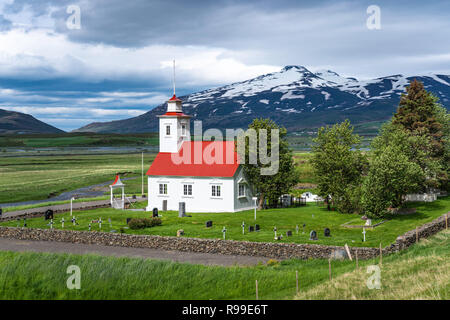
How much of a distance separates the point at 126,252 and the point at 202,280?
13.1 meters

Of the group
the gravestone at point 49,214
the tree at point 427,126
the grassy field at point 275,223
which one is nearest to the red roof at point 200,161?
the grassy field at point 275,223

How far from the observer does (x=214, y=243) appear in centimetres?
3659

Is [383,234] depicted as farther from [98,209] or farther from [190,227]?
[98,209]

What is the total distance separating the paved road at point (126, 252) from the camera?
33688 mm

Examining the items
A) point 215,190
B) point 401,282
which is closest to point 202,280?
point 401,282

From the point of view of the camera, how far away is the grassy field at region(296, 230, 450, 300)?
20641mm

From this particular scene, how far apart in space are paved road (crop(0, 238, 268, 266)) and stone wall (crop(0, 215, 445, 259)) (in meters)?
0.66

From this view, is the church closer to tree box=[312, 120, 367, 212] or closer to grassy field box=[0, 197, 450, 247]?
grassy field box=[0, 197, 450, 247]

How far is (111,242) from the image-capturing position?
133 feet

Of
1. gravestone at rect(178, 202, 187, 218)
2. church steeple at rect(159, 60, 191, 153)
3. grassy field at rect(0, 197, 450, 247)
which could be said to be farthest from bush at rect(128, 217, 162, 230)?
church steeple at rect(159, 60, 191, 153)

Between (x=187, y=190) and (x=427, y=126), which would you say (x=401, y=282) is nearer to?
(x=187, y=190)
